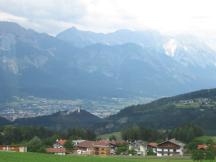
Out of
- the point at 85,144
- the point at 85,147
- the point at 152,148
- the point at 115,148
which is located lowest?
the point at 152,148

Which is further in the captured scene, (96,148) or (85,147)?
(96,148)

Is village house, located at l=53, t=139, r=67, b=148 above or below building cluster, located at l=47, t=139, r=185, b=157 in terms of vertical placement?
above

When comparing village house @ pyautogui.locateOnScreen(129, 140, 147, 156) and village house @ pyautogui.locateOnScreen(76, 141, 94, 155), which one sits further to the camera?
village house @ pyautogui.locateOnScreen(76, 141, 94, 155)

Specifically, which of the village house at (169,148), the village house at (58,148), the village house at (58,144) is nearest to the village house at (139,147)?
the village house at (169,148)

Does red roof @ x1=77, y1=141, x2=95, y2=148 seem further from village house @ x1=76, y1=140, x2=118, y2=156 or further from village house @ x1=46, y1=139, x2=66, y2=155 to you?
village house @ x1=46, y1=139, x2=66, y2=155

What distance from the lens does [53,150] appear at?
366 ft

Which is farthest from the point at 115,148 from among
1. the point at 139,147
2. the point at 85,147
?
the point at 85,147

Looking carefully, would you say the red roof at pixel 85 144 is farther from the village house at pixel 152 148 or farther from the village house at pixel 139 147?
the village house at pixel 152 148

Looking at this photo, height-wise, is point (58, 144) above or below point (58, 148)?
above

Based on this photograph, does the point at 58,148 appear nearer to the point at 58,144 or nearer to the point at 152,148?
the point at 58,144

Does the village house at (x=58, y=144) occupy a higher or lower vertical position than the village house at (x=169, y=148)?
higher

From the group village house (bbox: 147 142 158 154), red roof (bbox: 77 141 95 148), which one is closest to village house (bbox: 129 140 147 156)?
village house (bbox: 147 142 158 154)

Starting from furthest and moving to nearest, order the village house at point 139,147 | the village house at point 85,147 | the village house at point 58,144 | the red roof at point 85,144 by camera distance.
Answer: the red roof at point 85,144 → the village house at point 58,144 → the village house at point 85,147 → the village house at point 139,147

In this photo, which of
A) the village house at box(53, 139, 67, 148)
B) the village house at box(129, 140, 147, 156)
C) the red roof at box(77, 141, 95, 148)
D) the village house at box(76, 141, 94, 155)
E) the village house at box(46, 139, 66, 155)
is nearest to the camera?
the village house at box(46, 139, 66, 155)
